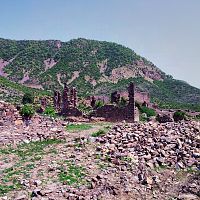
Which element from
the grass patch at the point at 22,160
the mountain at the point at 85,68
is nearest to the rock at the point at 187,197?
the grass patch at the point at 22,160

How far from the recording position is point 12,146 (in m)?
19.2

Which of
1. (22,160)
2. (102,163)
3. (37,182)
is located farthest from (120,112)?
(37,182)

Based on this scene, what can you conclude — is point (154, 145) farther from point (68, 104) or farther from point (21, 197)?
point (68, 104)

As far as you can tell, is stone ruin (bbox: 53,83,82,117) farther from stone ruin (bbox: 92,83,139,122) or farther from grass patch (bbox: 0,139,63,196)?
grass patch (bbox: 0,139,63,196)

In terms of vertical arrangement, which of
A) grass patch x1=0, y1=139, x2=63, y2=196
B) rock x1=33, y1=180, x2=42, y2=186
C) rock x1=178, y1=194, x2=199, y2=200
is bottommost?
rock x1=178, y1=194, x2=199, y2=200

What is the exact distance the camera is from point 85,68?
131125 millimetres

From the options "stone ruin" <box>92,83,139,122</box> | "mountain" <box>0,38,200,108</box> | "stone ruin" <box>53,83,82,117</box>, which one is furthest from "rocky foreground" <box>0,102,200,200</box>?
"mountain" <box>0,38,200,108</box>

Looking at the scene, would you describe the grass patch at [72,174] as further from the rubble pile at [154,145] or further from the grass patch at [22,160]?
the rubble pile at [154,145]

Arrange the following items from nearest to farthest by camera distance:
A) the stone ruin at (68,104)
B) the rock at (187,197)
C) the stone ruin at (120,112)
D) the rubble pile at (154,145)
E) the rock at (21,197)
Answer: the rock at (21,197) < the rock at (187,197) < the rubble pile at (154,145) < the stone ruin at (120,112) < the stone ruin at (68,104)

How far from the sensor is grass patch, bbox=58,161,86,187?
1463 centimetres

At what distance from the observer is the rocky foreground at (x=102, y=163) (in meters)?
14.4

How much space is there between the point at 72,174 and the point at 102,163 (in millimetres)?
1633

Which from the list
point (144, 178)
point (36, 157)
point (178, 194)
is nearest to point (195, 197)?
point (178, 194)

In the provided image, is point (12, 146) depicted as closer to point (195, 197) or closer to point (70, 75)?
point (195, 197)
